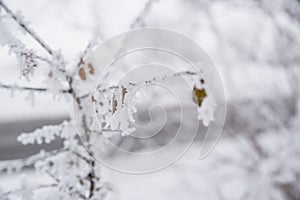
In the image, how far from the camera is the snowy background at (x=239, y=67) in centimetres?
363

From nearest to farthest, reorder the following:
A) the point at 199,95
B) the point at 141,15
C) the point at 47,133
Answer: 1. the point at 199,95
2. the point at 47,133
3. the point at 141,15

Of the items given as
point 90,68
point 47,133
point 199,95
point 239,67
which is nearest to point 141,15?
point 90,68

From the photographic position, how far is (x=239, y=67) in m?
4.42

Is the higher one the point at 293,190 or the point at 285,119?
the point at 285,119

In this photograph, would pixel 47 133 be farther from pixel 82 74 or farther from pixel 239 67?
pixel 239 67

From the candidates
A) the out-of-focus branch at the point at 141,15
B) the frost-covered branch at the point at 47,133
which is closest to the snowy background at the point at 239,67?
the out-of-focus branch at the point at 141,15

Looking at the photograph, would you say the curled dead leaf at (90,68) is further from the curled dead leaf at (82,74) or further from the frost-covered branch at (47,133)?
A: the frost-covered branch at (47,133)

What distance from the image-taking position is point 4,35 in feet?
3.80

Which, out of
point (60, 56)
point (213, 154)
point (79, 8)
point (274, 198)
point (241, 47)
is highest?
point (79, 8)

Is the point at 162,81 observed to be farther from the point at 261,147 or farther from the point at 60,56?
the point at 261,147

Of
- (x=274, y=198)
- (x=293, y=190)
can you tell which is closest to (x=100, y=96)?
(x=274, y=198)

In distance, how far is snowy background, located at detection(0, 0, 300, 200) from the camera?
143 inches

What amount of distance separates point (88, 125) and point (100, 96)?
0.14 metres

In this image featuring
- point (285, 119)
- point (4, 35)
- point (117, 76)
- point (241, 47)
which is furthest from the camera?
point (241, 47)
